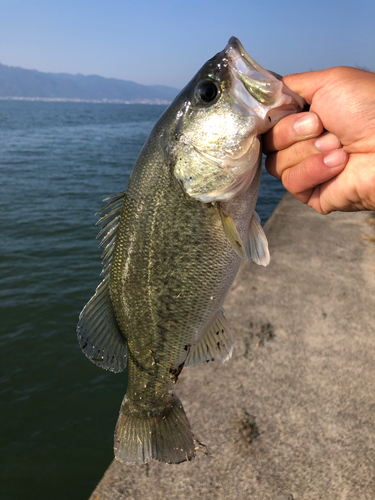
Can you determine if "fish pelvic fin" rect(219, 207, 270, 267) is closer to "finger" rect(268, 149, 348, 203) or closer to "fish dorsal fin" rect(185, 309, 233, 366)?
"finger" rect(268, 149, 348, 203)

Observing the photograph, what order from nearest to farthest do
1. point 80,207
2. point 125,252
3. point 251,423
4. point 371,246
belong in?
1. point 125,252
2. point 251,423
3. point 371,246
4. point 80,207

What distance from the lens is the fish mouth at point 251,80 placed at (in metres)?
1.71

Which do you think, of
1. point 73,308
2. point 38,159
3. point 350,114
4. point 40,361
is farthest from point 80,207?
point 350,114

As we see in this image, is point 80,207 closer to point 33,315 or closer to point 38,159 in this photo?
point 33,315

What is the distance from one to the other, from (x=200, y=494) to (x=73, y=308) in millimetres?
5847

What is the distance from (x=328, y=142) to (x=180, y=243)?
42.0 inches

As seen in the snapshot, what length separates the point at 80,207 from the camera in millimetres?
13672

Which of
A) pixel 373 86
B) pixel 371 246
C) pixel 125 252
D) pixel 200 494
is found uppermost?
pixel 373 86

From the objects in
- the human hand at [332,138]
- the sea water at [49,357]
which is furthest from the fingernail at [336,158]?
the sea water at [49,357]

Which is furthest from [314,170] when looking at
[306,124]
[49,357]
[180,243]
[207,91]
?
[49,357]

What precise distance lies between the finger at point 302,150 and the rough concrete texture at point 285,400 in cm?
239

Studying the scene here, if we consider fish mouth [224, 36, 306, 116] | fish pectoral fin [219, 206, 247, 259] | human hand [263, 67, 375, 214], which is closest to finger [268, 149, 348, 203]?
human hand [263, 67, 375, 214]

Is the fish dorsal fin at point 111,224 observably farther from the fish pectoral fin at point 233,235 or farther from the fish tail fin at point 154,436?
the fish tail fin at point 154,436

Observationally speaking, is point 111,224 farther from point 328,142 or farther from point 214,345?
point 328,142
